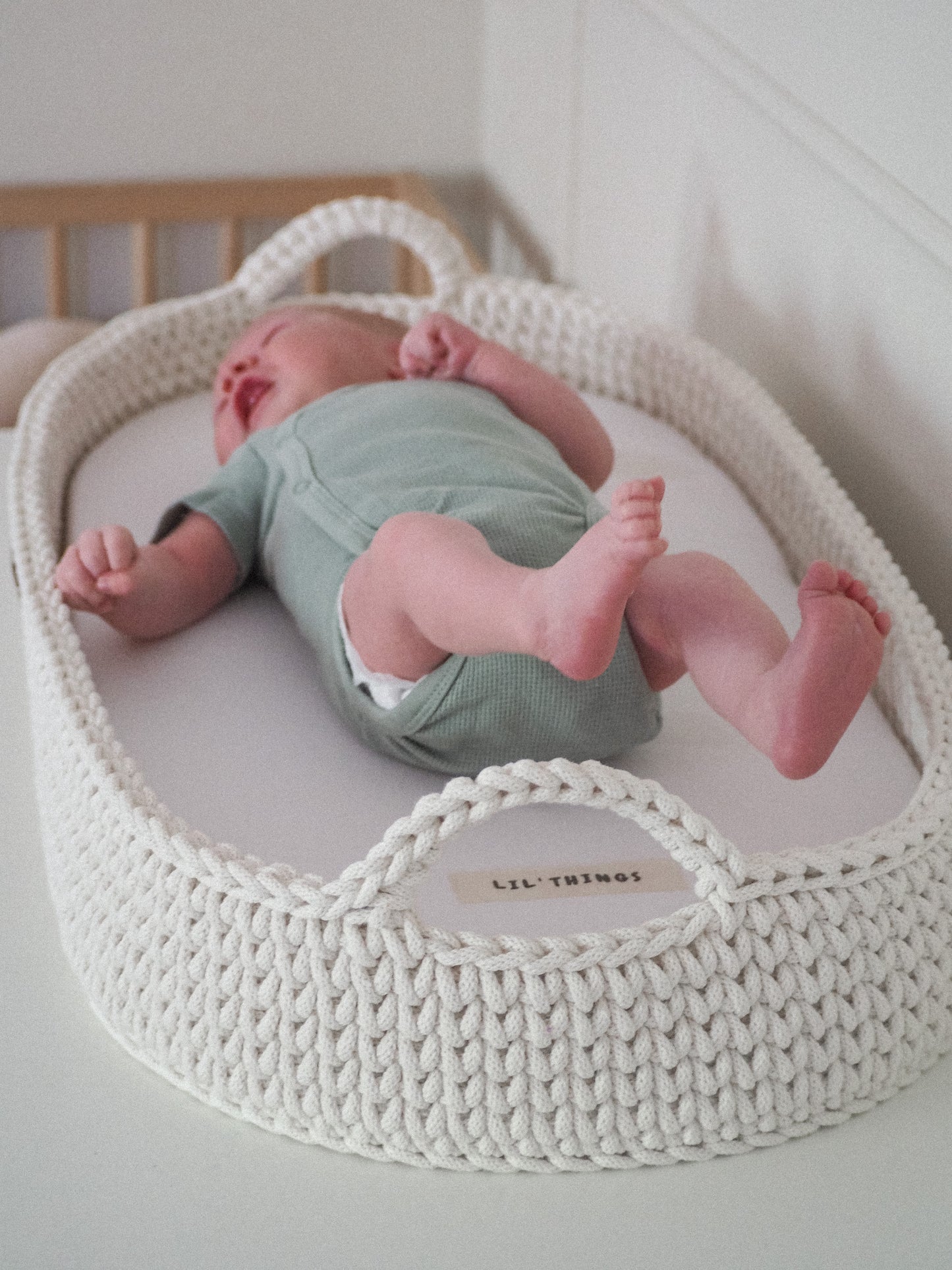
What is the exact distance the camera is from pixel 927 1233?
0.71m

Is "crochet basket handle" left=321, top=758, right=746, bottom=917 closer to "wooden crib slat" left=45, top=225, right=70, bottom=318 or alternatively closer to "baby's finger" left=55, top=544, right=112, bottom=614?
"baby's finger" left=55, top=544, right=112, bottom=614

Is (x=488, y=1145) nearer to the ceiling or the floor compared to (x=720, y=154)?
nearer to the floor

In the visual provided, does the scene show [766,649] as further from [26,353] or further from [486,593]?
[26,353]

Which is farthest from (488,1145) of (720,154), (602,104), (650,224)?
Result: (602,104)

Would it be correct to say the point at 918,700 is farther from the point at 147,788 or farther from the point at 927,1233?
the point at 147,788

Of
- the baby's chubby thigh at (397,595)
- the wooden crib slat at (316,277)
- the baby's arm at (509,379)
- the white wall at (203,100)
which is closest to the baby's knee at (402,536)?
the baby's chubby thigh at (397,595)

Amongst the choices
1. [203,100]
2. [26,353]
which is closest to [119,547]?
[26,353]

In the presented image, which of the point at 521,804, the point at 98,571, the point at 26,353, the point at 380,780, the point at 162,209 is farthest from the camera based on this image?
the point at 162,209

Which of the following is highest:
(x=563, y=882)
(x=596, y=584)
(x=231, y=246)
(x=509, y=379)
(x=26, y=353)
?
(x=596, y=584)

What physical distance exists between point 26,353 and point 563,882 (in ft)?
4.99

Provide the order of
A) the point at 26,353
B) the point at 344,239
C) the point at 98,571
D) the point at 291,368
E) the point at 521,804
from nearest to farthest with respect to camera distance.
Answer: the point at 521,804
the point at 98,571
the point at 291,368
the point at 344,239
the point at 26,353

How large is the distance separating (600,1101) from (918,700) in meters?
0.42

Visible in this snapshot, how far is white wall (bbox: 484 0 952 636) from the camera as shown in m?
1.15

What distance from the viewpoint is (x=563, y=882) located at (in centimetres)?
87
